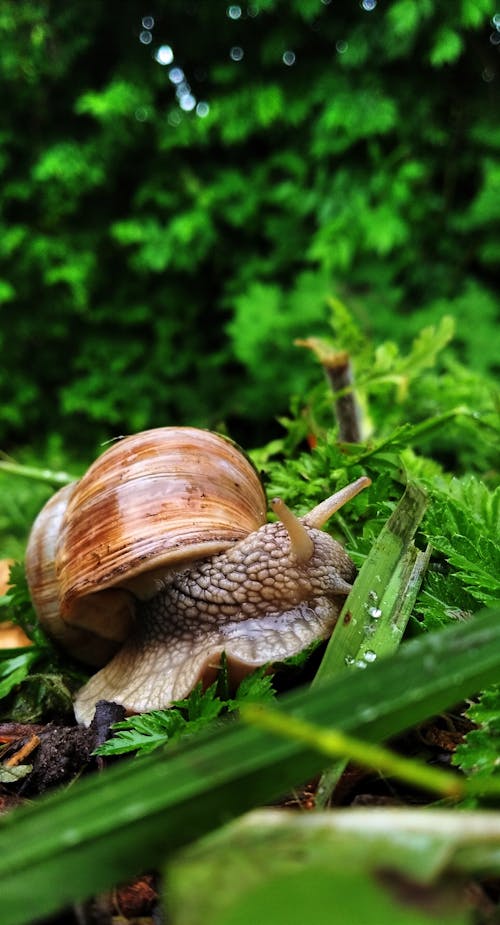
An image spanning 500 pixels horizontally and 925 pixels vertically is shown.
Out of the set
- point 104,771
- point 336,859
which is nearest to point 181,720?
point 104,771

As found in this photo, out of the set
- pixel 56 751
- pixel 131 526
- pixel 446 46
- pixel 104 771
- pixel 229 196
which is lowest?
pixel 56 751

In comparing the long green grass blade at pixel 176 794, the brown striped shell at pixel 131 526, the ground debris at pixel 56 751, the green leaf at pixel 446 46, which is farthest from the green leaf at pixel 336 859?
the green leaf at pixel 446 46

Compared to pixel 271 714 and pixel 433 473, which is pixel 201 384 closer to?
pixel 433 473

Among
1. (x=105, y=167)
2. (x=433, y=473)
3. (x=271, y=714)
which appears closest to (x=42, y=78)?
(x=105, y=167)

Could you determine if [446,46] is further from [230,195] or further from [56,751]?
[56,751]

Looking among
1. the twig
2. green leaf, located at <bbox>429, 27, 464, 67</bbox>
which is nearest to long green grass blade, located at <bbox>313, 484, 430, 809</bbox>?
the twig
